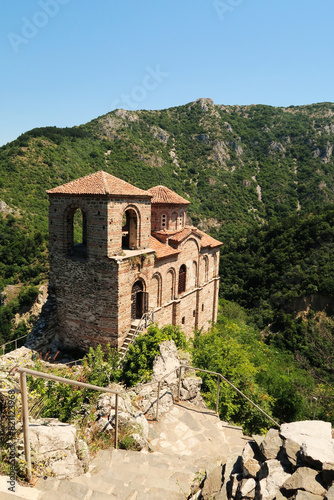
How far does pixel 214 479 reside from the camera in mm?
5191

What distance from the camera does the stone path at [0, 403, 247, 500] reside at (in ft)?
14.4

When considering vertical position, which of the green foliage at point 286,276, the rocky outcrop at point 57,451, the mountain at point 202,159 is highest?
the mountain at point 202,159

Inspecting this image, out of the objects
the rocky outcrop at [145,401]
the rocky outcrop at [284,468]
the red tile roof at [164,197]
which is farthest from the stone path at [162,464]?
the red tile roof at [164,197]

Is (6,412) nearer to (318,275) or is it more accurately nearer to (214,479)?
(214,479)

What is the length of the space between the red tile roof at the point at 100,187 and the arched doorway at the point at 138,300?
15.3 ft

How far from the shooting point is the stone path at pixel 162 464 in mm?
4379

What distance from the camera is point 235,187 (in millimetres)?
79812

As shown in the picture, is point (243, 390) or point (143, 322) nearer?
point (243, 390)

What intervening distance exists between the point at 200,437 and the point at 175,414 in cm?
104

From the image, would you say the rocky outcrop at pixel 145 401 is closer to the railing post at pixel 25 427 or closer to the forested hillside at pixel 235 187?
the railing post at pixel 25 427

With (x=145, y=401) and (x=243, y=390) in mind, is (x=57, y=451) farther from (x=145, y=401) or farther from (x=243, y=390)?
(x=243, y=390)

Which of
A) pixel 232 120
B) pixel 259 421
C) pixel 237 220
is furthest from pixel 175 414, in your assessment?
pixel 232 120

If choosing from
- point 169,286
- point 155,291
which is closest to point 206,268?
point 169,286

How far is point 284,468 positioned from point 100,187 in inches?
470
